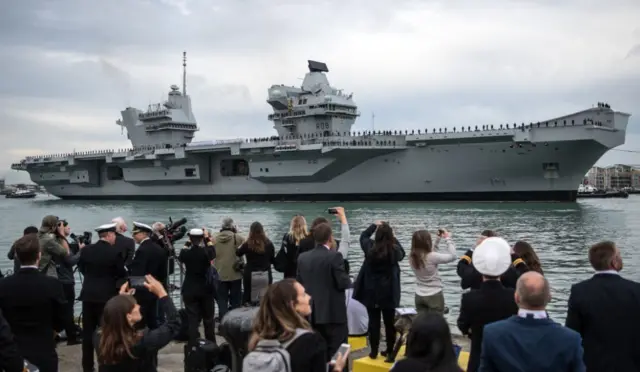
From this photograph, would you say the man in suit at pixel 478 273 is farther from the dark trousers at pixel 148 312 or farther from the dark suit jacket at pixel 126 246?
the dark suit jacket at pixel 126 246

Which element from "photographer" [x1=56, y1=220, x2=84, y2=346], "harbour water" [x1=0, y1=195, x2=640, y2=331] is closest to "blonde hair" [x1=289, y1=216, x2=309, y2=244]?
"photographer" [x1=56, y1=220, x2=84, y2=346]

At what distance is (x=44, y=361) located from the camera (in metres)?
3.67

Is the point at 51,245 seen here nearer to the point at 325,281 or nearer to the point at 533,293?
the point at 325,281

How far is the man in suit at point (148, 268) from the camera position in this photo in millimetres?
5270

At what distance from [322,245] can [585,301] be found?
6.30 ft

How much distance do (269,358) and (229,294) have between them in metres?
4.53

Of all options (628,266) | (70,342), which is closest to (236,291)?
(70,342)

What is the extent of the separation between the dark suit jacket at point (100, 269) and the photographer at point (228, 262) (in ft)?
5.55

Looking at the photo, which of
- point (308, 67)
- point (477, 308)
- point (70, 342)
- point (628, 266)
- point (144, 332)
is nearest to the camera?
point (144, 332)

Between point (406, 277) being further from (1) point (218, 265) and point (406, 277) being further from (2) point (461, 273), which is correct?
(2) point (461, 273)

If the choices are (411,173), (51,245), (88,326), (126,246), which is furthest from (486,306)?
(411,173)

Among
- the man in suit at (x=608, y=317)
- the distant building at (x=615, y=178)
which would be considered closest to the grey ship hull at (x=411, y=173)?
the man in suit at (x=608, y=317)

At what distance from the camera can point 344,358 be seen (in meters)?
2.59

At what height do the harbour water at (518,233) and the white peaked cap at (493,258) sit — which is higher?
the white peaked cap at (493,258)
